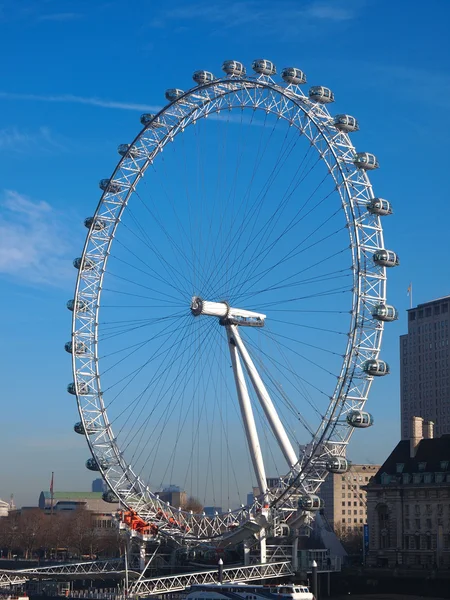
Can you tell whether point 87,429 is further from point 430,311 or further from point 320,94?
point 430,311

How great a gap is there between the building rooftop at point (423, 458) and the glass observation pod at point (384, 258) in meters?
33.0

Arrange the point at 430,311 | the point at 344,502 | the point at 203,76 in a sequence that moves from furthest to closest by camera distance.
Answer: the point at 430,311, the point at 344,502, the point at 203,76

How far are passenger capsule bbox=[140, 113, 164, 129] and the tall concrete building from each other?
11614cm

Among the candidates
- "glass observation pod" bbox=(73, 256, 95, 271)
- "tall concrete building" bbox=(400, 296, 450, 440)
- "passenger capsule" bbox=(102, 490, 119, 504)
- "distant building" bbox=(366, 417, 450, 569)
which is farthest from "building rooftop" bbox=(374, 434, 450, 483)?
"tall concrete building" bbox=(400, 296, 450, 440)

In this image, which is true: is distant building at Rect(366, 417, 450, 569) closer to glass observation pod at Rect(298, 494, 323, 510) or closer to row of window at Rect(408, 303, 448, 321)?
glass observation pod at Rect(298, 494, 323, 510)

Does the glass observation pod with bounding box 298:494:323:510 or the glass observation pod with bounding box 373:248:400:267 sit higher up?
the glass observation pod with bounding box 373:248:400:267

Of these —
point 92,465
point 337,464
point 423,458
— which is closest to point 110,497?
point 92,465

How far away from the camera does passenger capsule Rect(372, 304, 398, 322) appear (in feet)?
225

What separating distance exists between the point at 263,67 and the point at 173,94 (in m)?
9.90

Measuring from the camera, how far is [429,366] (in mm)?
194750

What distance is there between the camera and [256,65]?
7569 centimetres

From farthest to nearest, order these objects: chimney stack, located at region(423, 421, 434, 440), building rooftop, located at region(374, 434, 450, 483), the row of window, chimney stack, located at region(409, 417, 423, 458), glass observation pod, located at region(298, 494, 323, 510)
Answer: the row of window < chimney stack, located at region(423, 421, 434, 440) < chimney stack, located at region(409, 417, 423, 458) < building rooftop, located at region(374, 434, 450, 483) < glass observation pod, located at region(298, 494, 323, 510)

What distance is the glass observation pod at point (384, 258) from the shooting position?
6950 cm

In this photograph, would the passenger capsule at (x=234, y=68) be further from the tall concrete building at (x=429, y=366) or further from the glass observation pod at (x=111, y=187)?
the tall concrete building at (x=429, y=366)
